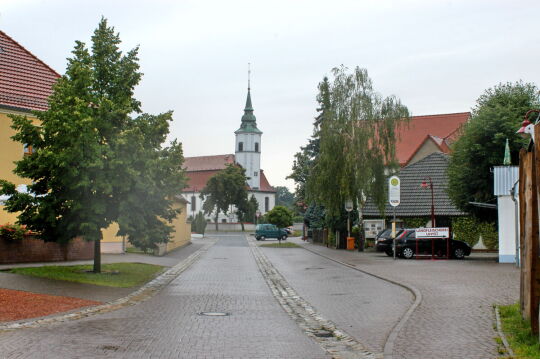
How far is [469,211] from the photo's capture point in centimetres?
3362

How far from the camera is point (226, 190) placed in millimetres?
106062

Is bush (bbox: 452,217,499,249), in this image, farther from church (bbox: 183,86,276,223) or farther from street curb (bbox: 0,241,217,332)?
church (bbox: 183,86,276,223)

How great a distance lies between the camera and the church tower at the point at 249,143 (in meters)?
136

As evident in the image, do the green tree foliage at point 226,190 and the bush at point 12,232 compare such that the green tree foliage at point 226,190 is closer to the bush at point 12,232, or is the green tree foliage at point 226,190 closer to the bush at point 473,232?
the bush at point 473,232

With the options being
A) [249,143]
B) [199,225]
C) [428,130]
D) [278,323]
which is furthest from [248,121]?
[278,323]

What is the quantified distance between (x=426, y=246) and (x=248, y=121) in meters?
106

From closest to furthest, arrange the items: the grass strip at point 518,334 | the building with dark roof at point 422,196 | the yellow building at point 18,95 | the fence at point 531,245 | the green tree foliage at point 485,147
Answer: the grass strip at point 518,334 < the fence at point 531,245 < the yellow building at point 18,95 < the green tree foliage at point 485,147 < the building with dark roof at point 422,196

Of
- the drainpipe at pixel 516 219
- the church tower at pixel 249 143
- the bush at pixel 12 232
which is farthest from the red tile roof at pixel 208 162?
the bush at pixel 12 232

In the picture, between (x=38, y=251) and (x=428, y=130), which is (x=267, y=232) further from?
(x=38, y=251)

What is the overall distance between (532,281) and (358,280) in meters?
12.4

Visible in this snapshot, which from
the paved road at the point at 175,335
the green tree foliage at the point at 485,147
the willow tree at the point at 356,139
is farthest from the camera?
the willow tree at the point at 356,139

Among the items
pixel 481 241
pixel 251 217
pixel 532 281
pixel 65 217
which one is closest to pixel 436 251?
pixel 481 241

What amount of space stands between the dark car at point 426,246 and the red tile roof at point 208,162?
105594mm

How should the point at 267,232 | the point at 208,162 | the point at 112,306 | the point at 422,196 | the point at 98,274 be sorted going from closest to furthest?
the point at 112,306 → the point at 98,274 → the point at 422,196 → the point at 267,232 → the point at 208,162
